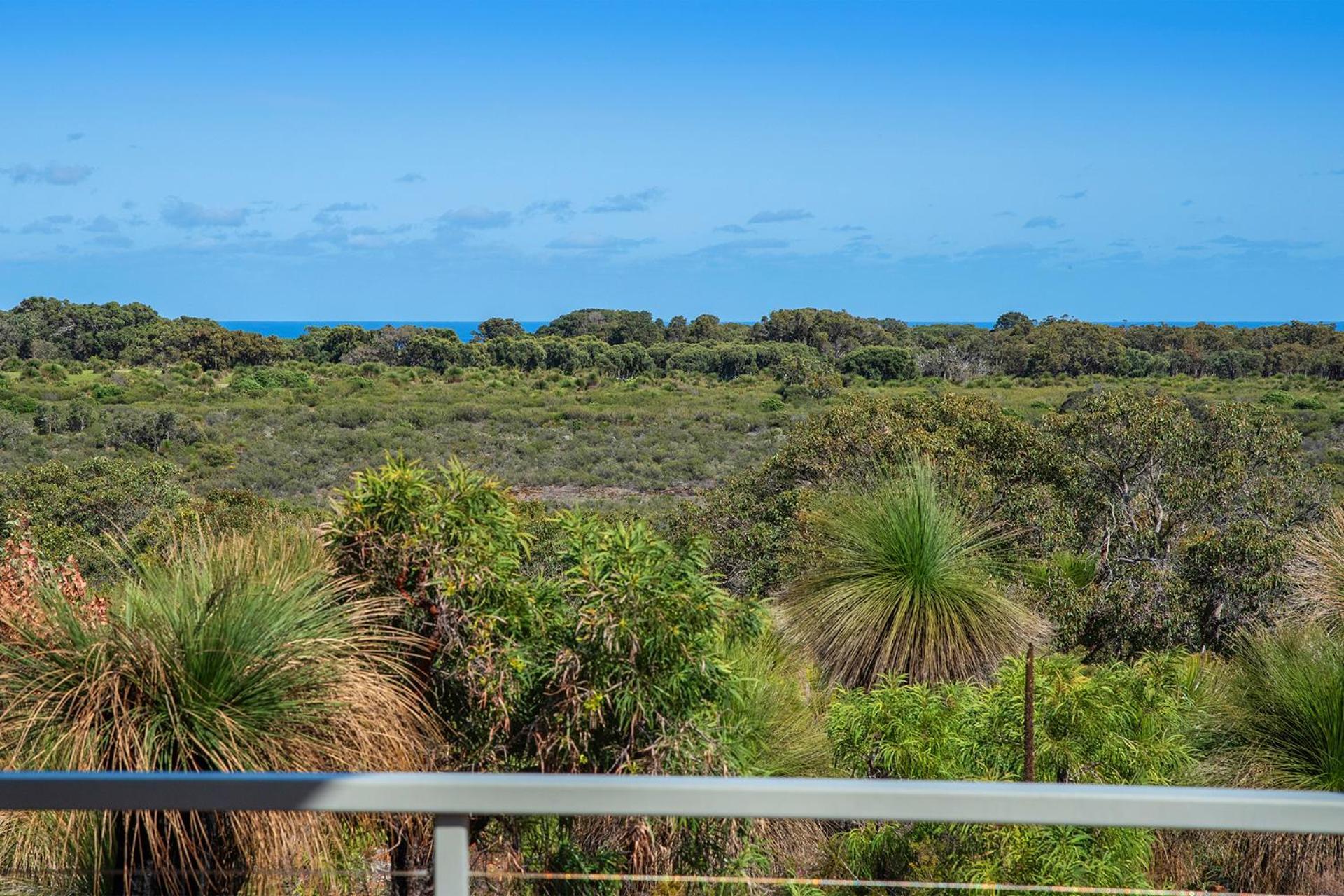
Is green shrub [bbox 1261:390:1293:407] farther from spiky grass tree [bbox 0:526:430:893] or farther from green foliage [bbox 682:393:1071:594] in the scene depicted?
spiky grass tree [bbox 0:526:430:893]

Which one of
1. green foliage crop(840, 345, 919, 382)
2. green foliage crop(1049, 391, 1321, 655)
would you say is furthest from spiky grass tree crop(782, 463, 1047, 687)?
green foliage crop(840, 345, 919, 382)

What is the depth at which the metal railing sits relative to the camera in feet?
4.57

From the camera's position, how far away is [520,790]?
4.63 ft

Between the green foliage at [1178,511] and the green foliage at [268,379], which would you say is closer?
the green foliage at [1178,511]

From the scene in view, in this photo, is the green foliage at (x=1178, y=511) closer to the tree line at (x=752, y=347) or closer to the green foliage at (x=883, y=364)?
the tree line at (x=752, y=347)

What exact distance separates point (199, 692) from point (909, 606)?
5.03 m

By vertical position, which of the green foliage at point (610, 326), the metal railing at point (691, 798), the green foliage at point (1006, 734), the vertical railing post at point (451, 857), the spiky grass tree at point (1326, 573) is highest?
the green foliage at point (610, 326)

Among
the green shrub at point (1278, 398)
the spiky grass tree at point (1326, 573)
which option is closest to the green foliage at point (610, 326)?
the green shrub at point (1278, 398)

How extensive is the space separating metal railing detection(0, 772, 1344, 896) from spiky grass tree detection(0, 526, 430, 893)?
3.72ft

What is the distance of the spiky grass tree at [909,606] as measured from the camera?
286 inches

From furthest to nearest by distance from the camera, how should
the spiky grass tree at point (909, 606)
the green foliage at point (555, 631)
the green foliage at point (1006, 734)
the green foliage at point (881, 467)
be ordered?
the green foliage at point (881, 467) → the spiky grass tree at point (909, 606) → the green foliage at point (1006, 734) → the green foliage at point (555, 631)

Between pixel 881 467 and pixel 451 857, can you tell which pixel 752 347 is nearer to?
pixel 881 467

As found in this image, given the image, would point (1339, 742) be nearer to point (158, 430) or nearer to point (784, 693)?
point (784, 693)

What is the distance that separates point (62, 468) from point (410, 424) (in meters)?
19.8
